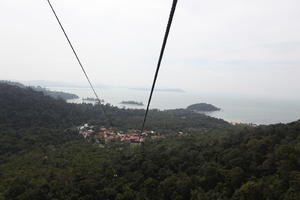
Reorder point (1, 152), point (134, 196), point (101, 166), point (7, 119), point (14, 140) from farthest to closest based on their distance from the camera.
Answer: point (7, 119) → point (14, 140) → point (1, 152) → point (101, 166) → point (134, 196)

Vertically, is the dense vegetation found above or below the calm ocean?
below

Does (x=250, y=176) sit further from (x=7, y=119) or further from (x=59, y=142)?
(x=7, y=119)

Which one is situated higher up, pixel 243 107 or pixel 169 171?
pixel 243 107

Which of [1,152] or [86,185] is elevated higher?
[86,185]

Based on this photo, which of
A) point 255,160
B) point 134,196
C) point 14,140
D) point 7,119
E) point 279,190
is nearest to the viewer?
point 279,190

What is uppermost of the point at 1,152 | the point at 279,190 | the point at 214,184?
the point at 279,190

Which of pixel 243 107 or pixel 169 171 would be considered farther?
pixel 243 107

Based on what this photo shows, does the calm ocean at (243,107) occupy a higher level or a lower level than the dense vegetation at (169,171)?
higher

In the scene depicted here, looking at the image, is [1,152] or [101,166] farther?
[1,152]

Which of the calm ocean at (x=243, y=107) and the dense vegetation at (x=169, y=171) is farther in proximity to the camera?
the calm ocean at (x=243, y=107)

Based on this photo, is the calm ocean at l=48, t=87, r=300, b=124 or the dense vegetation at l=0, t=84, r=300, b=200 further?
the calm ocean at l=48, t=87, r=300, b=124

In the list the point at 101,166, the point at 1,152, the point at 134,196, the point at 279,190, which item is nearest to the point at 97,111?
the point at 1,152
